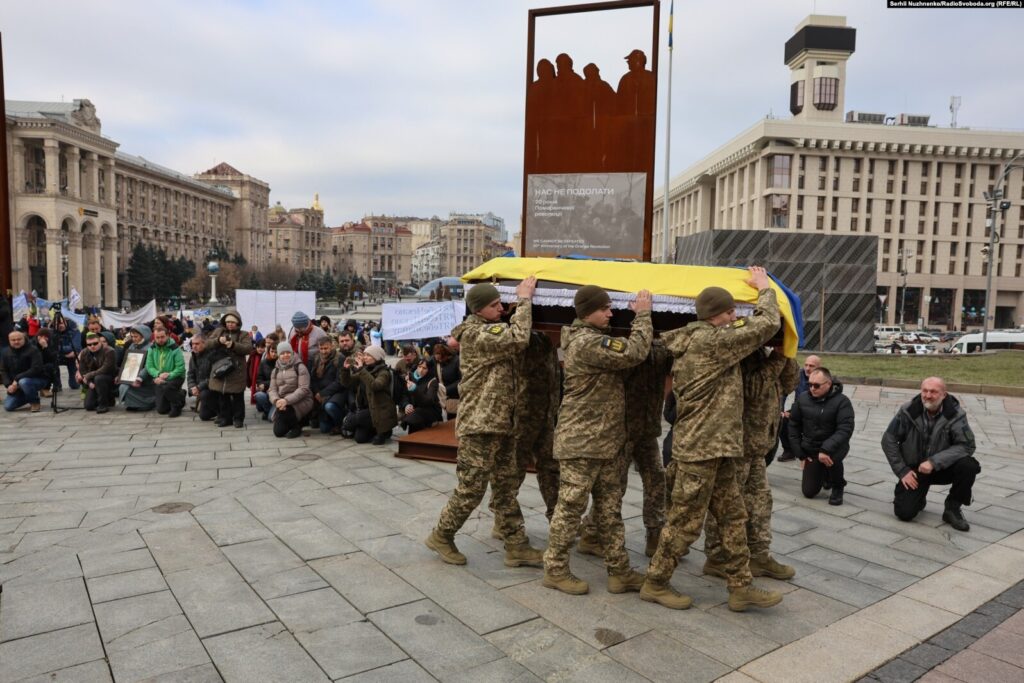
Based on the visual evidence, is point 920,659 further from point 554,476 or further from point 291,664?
point 291,664

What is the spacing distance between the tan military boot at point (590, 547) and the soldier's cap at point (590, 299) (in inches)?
75.4

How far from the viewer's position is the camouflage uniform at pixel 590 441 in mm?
4340

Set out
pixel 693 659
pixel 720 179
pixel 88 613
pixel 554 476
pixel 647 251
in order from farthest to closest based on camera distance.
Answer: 1. pixel 720 179
2. pixel 647 251
3. pixel 554 476
4. pixel 88 613
5. pixel 693 659

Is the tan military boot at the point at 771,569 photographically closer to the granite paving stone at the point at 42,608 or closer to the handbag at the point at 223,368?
the granite paving stone at the point at 42,608

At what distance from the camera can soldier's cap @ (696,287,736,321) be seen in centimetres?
412

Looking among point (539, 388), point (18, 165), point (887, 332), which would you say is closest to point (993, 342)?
point (887, 332)

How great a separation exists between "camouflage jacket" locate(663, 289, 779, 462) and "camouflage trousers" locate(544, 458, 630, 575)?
512 mm

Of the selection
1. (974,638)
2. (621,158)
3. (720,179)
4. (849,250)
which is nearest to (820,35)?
(720,179)

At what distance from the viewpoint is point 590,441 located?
4375 millimetres

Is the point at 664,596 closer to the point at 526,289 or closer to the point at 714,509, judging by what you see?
the point at 714,509

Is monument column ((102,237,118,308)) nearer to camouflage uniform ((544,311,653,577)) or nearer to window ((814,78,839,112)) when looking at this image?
window ((814,78,839,112))

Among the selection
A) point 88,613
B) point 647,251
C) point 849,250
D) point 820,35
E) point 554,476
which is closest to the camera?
point 88,613

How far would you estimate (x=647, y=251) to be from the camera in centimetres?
855

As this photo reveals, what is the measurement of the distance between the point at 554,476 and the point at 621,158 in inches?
191
